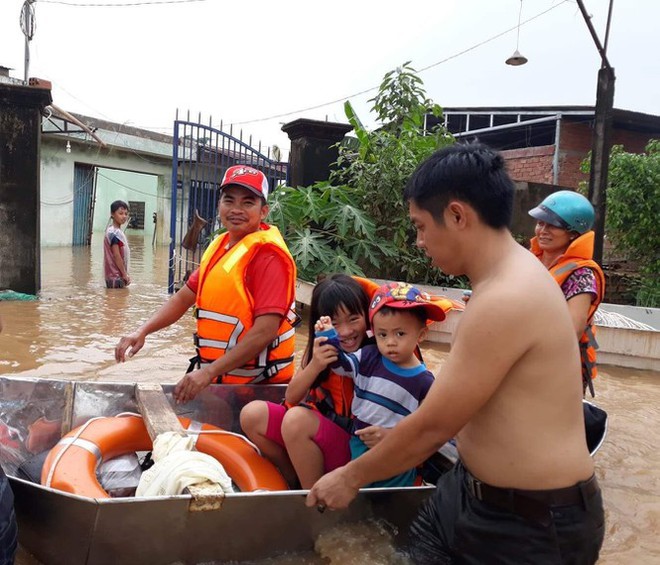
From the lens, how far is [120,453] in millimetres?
2625

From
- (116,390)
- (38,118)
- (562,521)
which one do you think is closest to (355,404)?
(562,521)

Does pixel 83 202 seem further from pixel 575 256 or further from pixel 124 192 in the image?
pixel 575 256

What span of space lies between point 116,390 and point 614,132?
42.1ft

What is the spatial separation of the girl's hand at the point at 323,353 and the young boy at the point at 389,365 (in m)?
0.02

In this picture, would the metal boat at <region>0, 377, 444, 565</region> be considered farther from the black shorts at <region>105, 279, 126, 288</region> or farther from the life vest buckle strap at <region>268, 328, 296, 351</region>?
the black shorts at <region>105, 279, 126, 288</region>

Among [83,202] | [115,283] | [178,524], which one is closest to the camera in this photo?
[178,524]

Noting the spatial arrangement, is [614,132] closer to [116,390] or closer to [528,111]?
[528,111]

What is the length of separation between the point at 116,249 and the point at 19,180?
1533 millimetres

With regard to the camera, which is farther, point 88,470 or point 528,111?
point 528,111

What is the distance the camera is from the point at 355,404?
2295 mm

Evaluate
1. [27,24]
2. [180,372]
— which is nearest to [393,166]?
[180,372]

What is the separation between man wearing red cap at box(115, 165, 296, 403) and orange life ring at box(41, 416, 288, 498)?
0.87 ft

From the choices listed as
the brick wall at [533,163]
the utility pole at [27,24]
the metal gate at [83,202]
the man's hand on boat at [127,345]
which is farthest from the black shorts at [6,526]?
the metal gate at [83,202]

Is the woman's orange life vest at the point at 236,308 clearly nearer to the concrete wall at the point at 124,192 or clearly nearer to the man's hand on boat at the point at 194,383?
the man's hand on boat at the point at 194,383
